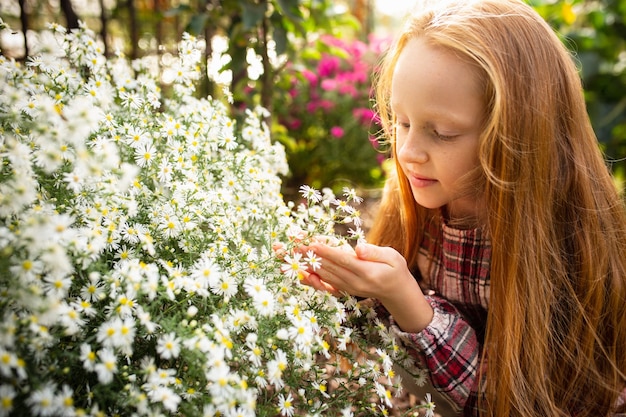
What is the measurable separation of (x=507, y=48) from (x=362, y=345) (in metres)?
0.67

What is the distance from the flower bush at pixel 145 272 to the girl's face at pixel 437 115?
0.19 meters

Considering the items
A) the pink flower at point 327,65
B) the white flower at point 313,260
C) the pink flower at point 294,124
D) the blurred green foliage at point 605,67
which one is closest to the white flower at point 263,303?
the white flower at point 313,260

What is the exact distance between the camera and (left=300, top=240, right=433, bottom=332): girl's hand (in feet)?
3.01

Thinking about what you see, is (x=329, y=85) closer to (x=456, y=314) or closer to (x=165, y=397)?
(x=456, y=314)

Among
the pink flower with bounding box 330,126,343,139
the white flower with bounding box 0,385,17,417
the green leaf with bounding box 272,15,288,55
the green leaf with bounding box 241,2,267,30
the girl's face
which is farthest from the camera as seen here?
the pink flower with bounding box 330,126,343,139

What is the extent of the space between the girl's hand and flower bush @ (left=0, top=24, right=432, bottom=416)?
0.04m

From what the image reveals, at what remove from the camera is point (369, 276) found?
93 cm

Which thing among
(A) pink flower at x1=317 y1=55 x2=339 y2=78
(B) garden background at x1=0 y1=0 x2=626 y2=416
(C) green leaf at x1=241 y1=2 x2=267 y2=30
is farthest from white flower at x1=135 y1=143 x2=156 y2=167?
(A) pink flower at x1=317 y1=55 x2=339 y2=78

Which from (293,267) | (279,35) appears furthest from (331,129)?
(293,267)

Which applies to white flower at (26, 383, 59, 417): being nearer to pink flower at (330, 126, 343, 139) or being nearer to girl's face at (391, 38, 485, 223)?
girl's face at (391, 38, 485, 223)

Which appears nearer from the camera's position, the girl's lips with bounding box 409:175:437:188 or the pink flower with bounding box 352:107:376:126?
the girl's lips with bounding box 409:175:437:188

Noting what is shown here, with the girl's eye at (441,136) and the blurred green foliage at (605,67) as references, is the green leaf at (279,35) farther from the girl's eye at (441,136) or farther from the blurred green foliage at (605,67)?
the blurred green foliage at (605,67)

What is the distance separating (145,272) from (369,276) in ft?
1.34

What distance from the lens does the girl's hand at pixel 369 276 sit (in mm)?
918
